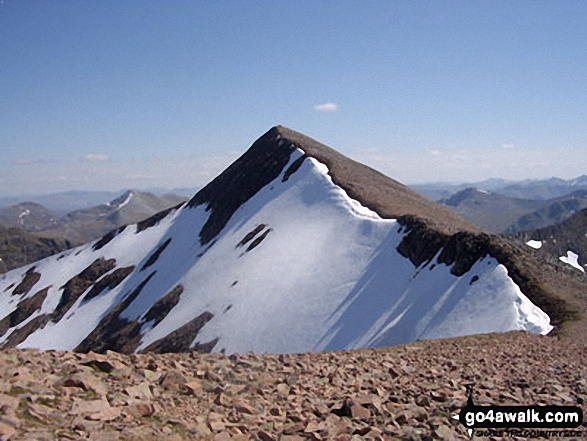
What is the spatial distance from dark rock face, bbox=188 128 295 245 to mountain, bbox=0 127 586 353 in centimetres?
46

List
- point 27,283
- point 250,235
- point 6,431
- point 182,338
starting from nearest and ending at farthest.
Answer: point 6,431, point 182,338, point 250,235, point 27,283

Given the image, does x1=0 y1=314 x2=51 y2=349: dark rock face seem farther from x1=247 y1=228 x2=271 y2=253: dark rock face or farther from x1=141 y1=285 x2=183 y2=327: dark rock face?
x1=247 y1=228 x2=271 y2=253: dark rock face

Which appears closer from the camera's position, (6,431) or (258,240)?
(6,431)

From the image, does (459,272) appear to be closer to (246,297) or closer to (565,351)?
(565,351)

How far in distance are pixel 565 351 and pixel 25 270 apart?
146837mm

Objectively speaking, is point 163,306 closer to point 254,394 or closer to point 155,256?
point 155,256

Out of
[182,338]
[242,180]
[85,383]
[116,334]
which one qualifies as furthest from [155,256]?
[85,383]

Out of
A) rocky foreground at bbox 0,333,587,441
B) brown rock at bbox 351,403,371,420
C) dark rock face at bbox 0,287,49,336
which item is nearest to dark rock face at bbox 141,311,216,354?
rocky foreground at bbox 0,333,587,441

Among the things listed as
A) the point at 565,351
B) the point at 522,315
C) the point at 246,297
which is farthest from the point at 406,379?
the point at 246,297

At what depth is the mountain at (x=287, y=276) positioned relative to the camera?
127ft

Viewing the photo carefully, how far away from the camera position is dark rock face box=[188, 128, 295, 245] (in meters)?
98.3

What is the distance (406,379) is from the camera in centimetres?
1398

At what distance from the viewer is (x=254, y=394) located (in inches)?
458

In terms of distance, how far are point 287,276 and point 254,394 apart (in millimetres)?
51301
